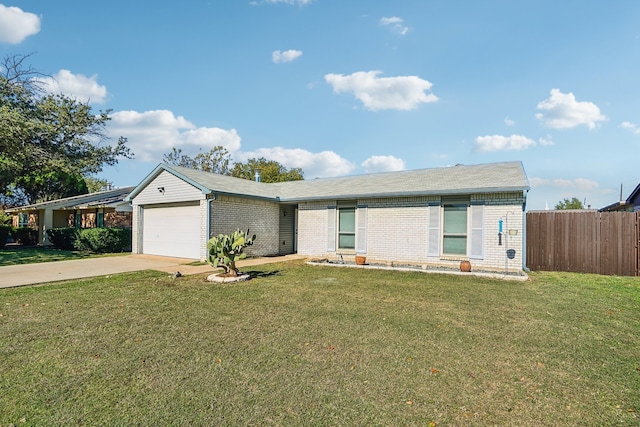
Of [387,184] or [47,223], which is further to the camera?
[47,223]

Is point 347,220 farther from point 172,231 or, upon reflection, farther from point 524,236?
point 172,231

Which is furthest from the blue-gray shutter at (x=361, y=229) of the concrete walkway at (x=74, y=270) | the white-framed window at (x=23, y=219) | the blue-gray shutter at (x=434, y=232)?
the white-framed window at (x=23, y=219)

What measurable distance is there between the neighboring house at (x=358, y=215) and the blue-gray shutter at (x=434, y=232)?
4 cm

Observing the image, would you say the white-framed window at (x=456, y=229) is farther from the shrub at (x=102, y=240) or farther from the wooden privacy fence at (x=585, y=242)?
the shrub at (x=102, y=240)

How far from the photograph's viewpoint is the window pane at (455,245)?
A: 11.9 meters

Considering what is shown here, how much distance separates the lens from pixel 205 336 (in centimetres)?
476

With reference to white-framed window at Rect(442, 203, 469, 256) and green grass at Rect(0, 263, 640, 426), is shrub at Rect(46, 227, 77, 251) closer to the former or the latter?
green grass at Rect(0, 263, 640, 426)

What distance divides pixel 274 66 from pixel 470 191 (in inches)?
376

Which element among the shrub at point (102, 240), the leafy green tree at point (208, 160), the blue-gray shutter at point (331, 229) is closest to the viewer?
the blue-gray shutter at point (331, 229)

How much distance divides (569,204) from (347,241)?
52551 millimetres

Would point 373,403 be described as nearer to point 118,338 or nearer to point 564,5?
point 118,338

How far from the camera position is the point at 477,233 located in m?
11.5

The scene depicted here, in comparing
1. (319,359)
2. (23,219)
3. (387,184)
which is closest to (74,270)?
(319,359)

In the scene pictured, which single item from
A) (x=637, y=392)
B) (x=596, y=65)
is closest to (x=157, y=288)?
(x=637, y=392)
